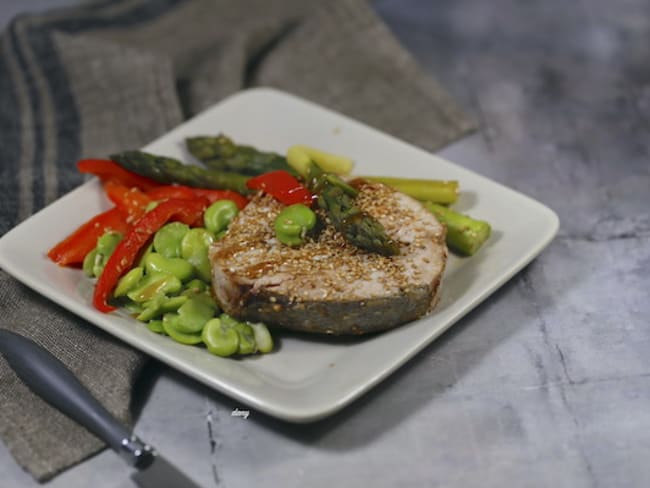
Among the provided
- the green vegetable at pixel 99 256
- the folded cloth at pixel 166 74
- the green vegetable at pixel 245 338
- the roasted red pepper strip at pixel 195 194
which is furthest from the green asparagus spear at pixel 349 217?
the folded cloth at pixel 166 74

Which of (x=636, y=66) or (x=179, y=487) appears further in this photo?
(x=636, y=66)

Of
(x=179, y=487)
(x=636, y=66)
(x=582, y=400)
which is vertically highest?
(x=179, y=487)

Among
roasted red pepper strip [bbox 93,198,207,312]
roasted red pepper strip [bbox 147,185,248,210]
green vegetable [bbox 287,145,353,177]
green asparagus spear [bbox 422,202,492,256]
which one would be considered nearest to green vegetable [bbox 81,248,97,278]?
roasted red pepper strip [bbox 93,198,207,312]

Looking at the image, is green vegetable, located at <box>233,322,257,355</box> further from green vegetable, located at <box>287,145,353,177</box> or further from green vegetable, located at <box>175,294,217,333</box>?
green vegetable, located at <box>287,145,353,177</box>

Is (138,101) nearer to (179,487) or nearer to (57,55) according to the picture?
(57,55)

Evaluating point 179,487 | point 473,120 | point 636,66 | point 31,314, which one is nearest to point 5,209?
point 31,314

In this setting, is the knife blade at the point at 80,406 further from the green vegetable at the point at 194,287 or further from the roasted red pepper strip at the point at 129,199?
the roasted red pepper strip at the point at 129,199
